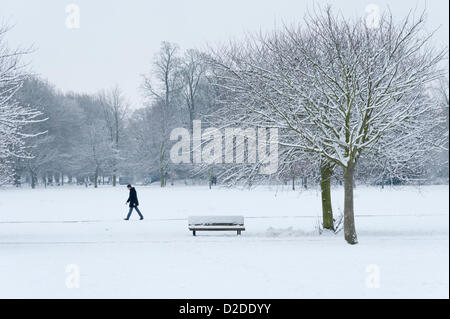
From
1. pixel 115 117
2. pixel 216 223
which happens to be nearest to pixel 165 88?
pixel 115 117

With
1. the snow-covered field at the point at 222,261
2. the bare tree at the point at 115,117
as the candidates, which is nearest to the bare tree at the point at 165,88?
the bare tree at the point at 115,117

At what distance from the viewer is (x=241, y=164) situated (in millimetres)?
13961

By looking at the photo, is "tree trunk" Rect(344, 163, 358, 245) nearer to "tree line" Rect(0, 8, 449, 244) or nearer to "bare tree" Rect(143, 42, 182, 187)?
"tree line" Rect(0, 8, 449, 244)

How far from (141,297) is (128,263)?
9.45 ft

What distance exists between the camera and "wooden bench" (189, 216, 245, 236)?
47.9 ft

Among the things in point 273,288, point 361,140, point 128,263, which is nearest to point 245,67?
point 361,140

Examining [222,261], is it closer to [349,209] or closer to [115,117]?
[349,209]

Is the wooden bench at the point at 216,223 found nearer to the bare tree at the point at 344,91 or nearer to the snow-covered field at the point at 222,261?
the snow-covered field at the point at 222,261

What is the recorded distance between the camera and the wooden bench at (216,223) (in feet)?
47.9

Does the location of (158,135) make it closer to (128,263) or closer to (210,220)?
(210,220)

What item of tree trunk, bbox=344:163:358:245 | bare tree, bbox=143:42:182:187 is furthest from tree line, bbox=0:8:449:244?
bare tree, bbox=143:42:182:187
